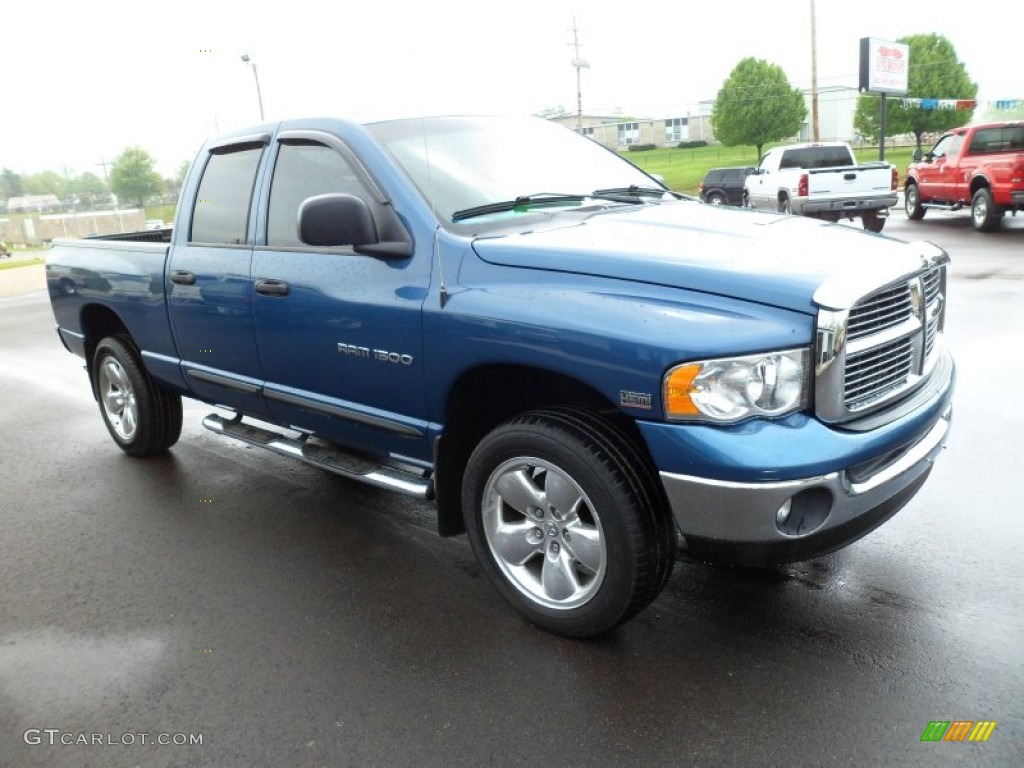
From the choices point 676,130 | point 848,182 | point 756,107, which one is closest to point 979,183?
point 848,182

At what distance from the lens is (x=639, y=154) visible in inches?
2680

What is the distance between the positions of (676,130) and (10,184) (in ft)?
215

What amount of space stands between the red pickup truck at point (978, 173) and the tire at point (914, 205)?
282 mm

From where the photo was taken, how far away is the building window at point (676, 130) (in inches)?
3777

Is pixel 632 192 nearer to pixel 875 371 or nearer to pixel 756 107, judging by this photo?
pixel 875 371

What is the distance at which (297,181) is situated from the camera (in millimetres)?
4078

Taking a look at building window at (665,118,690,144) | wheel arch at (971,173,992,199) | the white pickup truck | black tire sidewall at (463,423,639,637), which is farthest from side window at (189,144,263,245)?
building window at (665,118,690,144)

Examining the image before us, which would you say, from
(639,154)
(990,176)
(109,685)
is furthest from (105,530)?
(639,154)

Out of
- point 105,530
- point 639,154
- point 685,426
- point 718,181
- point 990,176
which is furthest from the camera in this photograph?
point 639,154

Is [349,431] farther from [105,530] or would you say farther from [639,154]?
[639,154]

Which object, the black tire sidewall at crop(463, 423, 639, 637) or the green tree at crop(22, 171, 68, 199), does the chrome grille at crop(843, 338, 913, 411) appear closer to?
the black tire sidewall at crop(463, 423, 639, 637)

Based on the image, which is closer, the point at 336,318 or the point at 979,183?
the point at 336,318

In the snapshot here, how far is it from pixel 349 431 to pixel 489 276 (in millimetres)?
1165

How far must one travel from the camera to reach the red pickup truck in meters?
15.3
